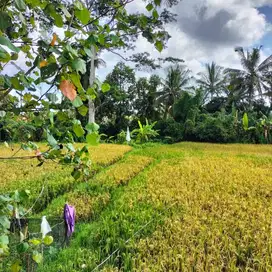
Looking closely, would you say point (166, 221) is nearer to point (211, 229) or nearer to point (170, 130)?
point (211, 229)

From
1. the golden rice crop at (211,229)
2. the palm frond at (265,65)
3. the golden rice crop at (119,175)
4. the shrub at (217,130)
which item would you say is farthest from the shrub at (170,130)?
the golden rice crop at (211,229)

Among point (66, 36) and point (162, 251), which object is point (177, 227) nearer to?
point (162, 251)

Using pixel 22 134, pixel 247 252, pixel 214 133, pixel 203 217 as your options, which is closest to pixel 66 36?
pixel 22 134

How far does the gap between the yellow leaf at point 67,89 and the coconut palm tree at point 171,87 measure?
22.1m

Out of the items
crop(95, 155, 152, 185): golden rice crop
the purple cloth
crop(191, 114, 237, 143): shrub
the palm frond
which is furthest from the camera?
the palm frond

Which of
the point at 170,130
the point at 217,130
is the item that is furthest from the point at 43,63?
the point at 170,130

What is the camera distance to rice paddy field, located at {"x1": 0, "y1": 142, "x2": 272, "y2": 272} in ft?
7.16

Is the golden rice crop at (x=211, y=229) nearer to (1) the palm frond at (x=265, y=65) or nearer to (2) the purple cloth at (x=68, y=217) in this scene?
(2) the purple cloth at (x=68, y=217)

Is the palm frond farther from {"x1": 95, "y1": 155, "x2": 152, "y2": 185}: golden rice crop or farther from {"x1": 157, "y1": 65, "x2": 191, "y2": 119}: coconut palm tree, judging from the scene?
{"x1": 95, "y1": 155, "x2": 152, "y2": 185}: golden rice crop

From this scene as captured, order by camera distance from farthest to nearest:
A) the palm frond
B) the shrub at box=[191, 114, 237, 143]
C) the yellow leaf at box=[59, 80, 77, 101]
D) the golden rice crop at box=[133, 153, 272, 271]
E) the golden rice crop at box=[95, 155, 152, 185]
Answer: the palm frond < the shrub at box=[191, 114, 237, 143] < the golden rice crop at box=[95, 155, 152, 185] < the golden rice crop at box=[133, 153, 272, 271] < the yellow leaf at box=[59, 80, 77, 101]

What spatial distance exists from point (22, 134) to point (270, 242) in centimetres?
179

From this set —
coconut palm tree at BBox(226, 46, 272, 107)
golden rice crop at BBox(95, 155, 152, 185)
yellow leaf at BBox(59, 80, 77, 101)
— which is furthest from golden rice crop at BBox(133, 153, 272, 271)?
coconut palm tree at BBox(226, 46, 272, 107)

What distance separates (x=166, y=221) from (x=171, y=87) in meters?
20.8

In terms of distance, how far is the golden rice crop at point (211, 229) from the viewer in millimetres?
2111
